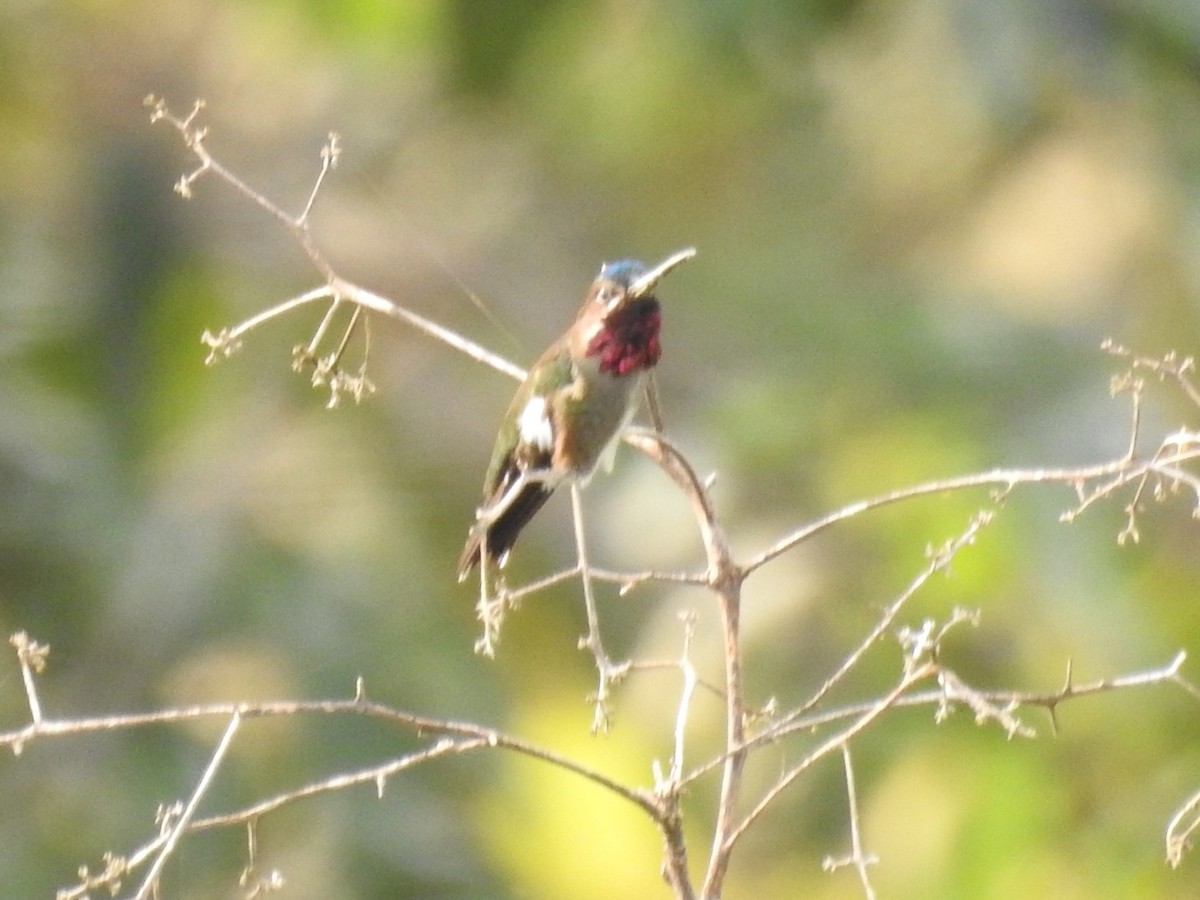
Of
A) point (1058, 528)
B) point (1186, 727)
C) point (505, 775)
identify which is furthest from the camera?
point (505, 775)

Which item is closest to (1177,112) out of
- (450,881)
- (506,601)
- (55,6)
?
(450,881)

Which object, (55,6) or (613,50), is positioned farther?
(613,50)

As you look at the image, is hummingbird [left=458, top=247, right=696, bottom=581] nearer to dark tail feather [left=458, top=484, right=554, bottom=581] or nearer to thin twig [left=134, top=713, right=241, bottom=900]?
dark tail feather [left=458, top=484, right=554, bottom=581]

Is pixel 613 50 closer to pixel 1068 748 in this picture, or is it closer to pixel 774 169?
pixel 774 169

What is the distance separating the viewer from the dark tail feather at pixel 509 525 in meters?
1.66

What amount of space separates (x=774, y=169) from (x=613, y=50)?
651mm

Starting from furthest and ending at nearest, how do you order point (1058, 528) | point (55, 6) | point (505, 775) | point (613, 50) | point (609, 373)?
point (613, 50) → point (55, 6) → point (505, 775) → point (1058, 528) → point (609, 373)

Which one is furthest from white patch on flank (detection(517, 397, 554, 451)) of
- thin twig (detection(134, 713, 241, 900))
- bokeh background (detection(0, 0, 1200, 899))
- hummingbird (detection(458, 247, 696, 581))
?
bokeh background (detection(0, 0, 1200, 899))

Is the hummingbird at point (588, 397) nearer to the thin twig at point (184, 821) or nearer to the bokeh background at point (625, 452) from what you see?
the thin twig at point (184, 821)

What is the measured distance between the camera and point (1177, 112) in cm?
454

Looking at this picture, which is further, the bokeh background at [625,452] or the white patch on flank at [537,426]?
the bokeh background at [625,452]

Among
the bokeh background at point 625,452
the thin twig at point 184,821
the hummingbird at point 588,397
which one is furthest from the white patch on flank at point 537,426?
the bokeh background at point 625,452

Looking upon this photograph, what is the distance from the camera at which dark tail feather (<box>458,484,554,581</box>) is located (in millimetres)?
1660

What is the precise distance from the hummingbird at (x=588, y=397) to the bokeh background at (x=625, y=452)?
73.2 inches
